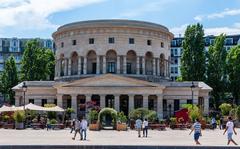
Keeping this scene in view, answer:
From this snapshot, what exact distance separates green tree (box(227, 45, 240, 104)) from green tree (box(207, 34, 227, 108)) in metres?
0.97

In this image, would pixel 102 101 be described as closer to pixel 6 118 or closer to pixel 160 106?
pixel 160 106

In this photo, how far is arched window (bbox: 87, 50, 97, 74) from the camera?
85312 millimetres

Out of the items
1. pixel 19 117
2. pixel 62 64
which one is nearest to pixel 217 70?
pixel 62 64

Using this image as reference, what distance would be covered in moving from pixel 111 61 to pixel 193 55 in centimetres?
1690

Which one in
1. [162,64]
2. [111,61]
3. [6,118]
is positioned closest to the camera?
[6,118]

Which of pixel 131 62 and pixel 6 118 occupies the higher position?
pixel 131 62

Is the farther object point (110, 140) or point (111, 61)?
point (111, 61)

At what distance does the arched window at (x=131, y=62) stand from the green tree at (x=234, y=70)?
65.8 feet

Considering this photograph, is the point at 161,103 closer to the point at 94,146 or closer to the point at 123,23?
the point at 123,23

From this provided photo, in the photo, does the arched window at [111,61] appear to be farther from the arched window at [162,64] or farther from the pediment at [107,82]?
the arched window at [162,64]

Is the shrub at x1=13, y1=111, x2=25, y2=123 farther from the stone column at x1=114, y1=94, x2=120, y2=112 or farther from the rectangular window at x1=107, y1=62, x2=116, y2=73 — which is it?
the rectangular window at x1=107, y1=62, x2=116, y2=73

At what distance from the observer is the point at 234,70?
93.4 metres

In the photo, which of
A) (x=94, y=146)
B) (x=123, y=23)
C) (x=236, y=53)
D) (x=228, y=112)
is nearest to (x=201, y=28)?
(x=236, y=53)

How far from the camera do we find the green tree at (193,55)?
92312mm
